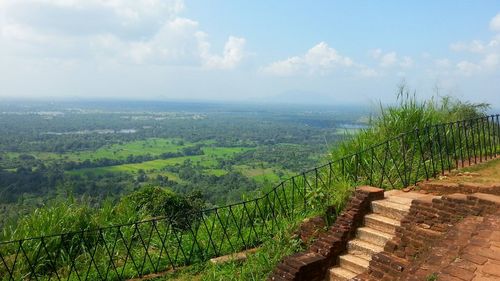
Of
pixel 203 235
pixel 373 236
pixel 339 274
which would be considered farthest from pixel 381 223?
pixel 203 235

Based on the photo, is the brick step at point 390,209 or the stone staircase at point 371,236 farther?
the brick step at point 390,209

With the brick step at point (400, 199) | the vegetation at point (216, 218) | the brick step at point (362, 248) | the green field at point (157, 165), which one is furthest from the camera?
the green field at point (157, 165)

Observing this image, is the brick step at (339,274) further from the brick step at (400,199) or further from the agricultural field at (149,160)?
the agricultural field at (149,160)

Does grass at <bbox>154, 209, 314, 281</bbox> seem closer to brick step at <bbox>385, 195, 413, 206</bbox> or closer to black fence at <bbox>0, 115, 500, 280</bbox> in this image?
black fence at <bbox>0, 115, 500, 280</bbox>

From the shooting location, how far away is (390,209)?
6090mm

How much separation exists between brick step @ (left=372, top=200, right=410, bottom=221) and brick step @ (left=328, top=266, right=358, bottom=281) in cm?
102

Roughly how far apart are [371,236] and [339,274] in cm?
72

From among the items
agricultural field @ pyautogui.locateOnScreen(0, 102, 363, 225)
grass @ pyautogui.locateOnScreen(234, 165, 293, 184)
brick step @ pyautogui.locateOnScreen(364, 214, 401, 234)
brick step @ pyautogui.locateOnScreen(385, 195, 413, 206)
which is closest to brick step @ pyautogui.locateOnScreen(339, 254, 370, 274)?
brick step @ pyautogui.locateOnScreen(364, 214, 401, 234)

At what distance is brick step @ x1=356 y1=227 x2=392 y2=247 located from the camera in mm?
5805

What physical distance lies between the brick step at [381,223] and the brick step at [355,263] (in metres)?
0.50

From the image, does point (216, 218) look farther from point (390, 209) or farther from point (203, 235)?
point (390, 209)

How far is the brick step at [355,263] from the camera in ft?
18.6

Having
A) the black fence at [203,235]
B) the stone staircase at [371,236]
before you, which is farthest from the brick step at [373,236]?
the black fence at [203,235]

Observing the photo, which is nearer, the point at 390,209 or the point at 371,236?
the point at 371,236
